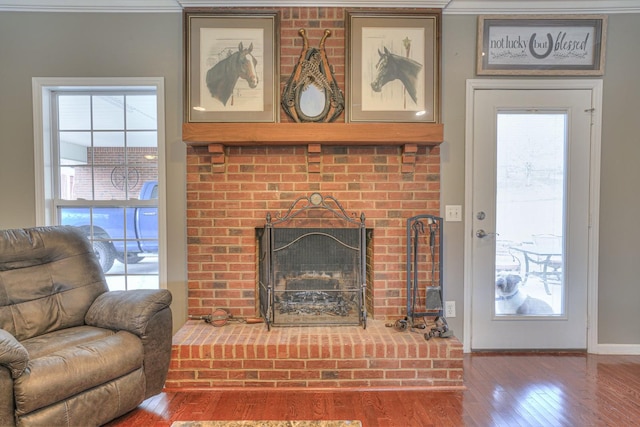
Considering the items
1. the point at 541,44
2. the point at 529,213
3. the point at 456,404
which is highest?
the point at 541,44

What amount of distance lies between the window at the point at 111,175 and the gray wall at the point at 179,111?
158 millimetres

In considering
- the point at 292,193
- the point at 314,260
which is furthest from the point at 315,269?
the point at 292,193

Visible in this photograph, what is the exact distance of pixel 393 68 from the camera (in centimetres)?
229

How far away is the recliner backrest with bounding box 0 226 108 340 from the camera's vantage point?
5.79ft

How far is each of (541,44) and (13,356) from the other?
3560mm

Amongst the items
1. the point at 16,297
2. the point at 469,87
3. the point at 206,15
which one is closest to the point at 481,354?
the point at 469,87

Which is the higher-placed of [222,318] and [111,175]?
[111,175]

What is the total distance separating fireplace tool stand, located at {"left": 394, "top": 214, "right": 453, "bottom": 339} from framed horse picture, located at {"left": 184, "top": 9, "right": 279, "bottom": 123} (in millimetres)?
1375

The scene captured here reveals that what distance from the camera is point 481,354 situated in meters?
2.39

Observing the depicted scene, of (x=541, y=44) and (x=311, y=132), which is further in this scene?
(x=541, y=44)

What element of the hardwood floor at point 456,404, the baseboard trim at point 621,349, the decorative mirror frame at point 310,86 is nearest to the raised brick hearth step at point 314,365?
the hardwood floor at point 456,404

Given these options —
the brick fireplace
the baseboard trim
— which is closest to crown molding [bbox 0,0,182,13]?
the brick fireplace

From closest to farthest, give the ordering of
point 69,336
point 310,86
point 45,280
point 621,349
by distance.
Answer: point 69,336, point 45,280, point 310,86, point 621,349

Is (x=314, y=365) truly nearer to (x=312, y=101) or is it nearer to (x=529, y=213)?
(x=312, y=101)
